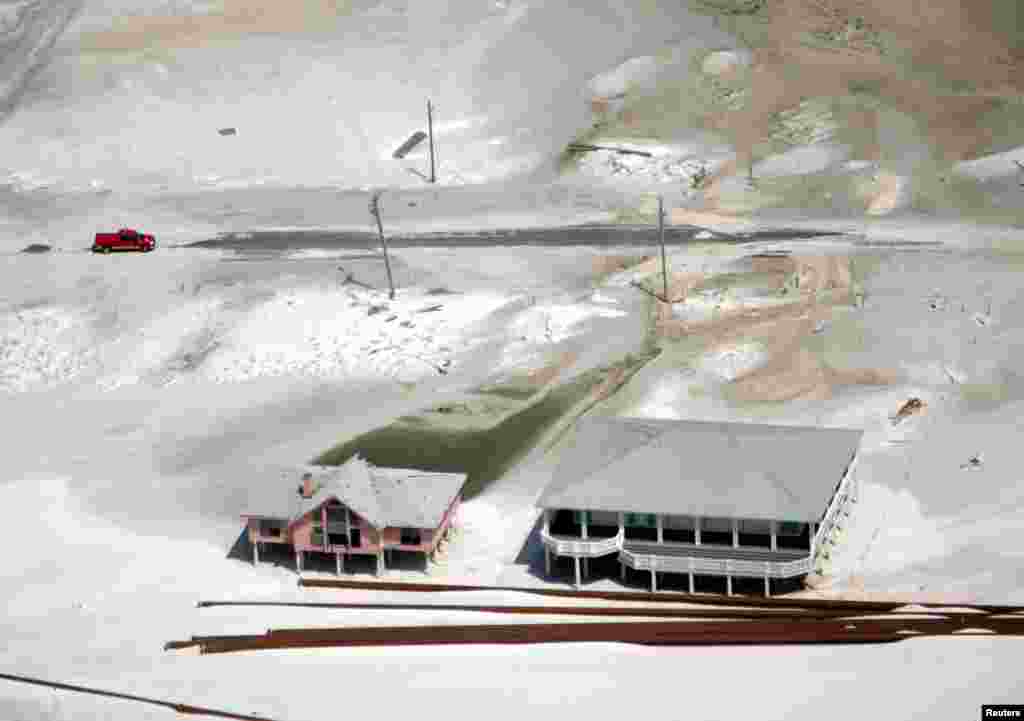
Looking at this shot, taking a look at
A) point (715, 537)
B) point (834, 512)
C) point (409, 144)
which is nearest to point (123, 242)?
point (409, 144)

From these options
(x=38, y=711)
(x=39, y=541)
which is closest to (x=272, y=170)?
(x=39, y=541)

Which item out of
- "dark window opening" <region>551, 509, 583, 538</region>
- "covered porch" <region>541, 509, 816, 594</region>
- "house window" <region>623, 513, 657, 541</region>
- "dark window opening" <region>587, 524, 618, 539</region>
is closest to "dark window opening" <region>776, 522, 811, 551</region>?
"covered porch" <region>541, 509, 816, 594</region>

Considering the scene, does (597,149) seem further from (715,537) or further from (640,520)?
(715,537)

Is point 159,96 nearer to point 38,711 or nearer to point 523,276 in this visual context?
point 523,276

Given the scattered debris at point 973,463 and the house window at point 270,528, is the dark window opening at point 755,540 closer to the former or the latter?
the scattered debris at point 973,463

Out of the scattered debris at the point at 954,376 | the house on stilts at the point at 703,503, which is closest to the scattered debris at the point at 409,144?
the scattered debris at the point at 954,376

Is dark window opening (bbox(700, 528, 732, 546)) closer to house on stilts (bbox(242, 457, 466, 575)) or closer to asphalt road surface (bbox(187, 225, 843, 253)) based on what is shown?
house on stilts (bbox(242, 457, 466, 575))

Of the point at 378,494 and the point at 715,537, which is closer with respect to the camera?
the point at 715,537
